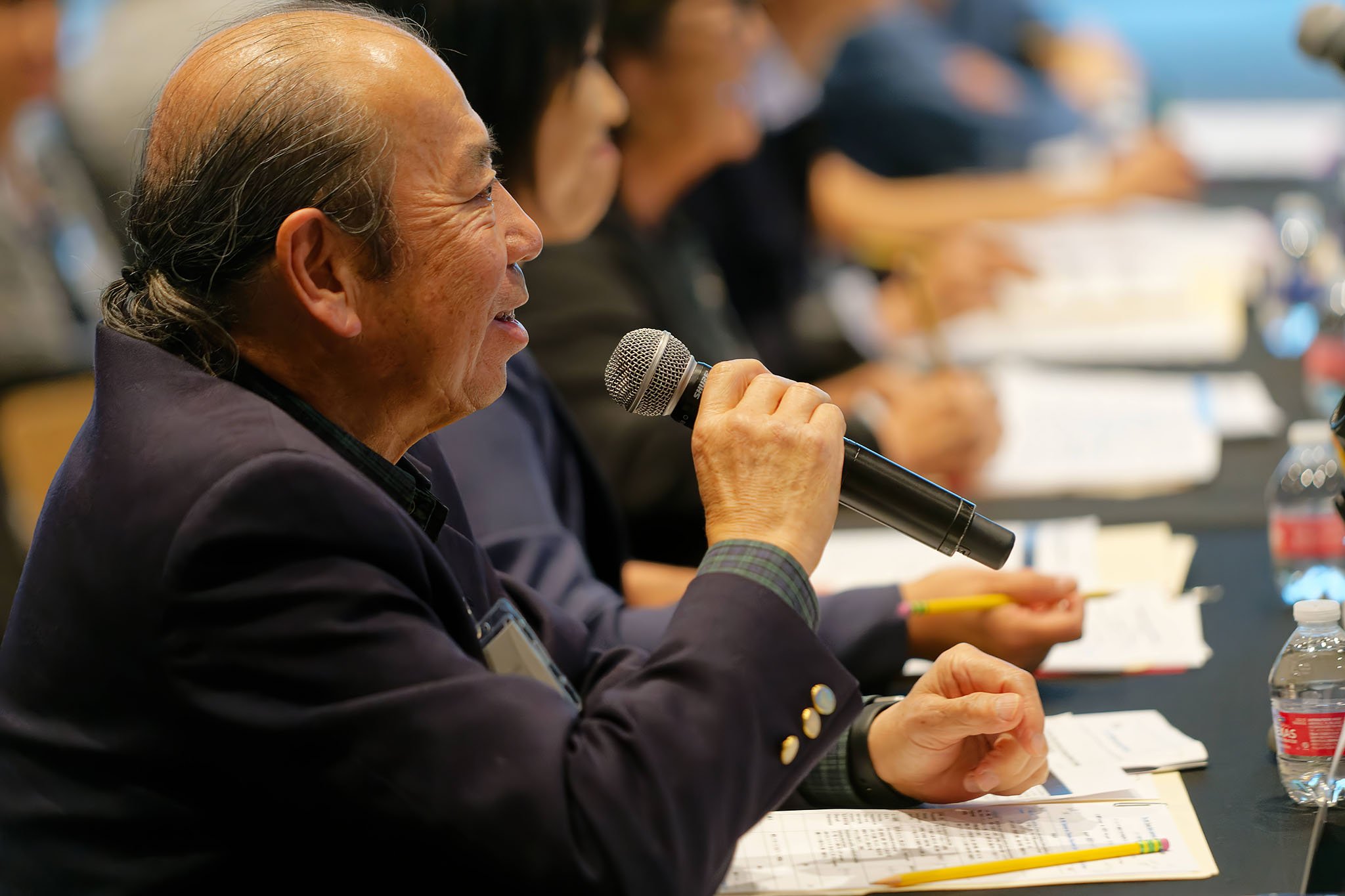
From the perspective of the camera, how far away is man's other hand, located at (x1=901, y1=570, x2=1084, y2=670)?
1.49 metres

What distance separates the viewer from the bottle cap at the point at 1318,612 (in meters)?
1.28

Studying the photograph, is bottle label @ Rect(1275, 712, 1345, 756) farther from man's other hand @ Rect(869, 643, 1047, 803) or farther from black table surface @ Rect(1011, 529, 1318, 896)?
man's other hand @ Rect(869, 643, 1047, 803)

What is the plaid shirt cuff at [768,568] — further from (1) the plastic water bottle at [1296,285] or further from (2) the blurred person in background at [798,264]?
(2) the blurred person in background at [798,264]

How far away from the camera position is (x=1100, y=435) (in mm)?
2479

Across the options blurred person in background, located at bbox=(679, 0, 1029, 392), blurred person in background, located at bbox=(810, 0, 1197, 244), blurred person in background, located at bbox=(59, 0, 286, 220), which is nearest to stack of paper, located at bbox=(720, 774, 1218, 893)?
blurred person in background, located at bbox=(679, 0, 1029, 392)

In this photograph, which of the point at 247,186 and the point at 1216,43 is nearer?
the point at 247,186

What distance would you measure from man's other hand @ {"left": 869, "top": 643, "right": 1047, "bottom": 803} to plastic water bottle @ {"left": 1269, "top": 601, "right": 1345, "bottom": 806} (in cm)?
21

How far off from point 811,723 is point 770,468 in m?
0.19

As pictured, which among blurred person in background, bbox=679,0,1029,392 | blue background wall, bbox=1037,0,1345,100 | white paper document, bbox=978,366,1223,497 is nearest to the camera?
white paper document, bbox=978,366,1223,497

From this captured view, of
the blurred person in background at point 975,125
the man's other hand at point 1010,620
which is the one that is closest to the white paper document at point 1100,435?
the man's other hand at point 1010,620

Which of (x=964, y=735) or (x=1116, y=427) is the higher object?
(x=964, y=735)

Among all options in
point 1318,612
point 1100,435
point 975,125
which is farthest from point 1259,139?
point 1318,612

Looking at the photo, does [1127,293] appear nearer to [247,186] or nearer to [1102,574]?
[1102,574]

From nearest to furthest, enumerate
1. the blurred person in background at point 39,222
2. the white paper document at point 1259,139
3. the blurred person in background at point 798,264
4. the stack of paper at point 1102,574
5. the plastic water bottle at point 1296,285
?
the stack of paper at point 1102,574 → the plastic water bottle at point 1296,285 → the blurred person in background at point 39,222 → the blurred person in background at point 798,264 → the white paper document at point 1259,139
